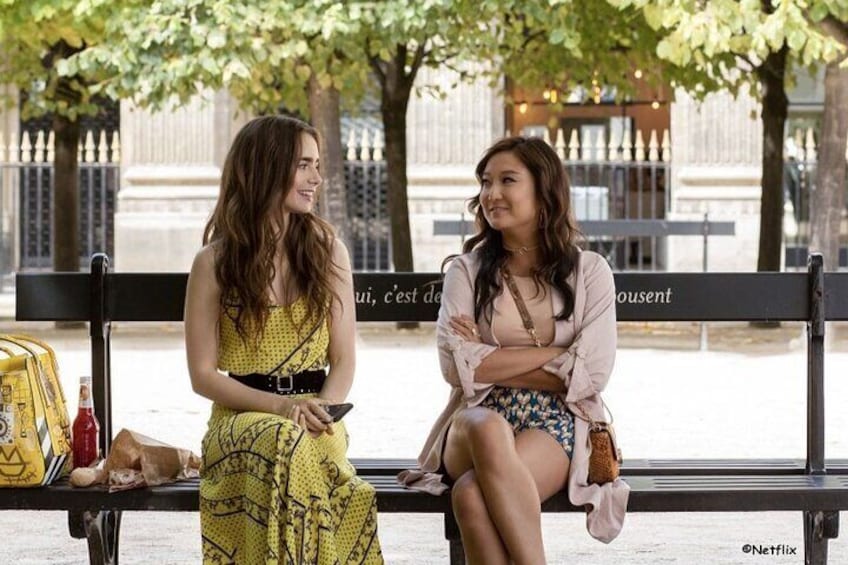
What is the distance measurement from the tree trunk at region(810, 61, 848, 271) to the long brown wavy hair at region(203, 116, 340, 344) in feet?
45.0

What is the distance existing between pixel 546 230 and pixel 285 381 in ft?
3.18

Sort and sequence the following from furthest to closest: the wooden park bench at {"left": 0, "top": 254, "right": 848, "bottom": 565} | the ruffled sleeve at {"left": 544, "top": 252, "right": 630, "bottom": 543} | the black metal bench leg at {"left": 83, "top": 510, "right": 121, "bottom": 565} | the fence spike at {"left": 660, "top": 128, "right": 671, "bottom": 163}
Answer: the fence spike at {"left": 660, "top": 128, "right": 671, "bottom": 163} < the wooden park bench at {"left": 0, "top": 254, "right": 848, "bottom": 565} < the black metal bench leg at {"left": 83, "top": 510, "right": 121, "bottom": 565} < the ruffled sleeve at {"left": 544, "top": 252, "right": 630, "bottom": 543}

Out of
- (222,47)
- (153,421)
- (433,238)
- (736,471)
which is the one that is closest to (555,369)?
(736,471)

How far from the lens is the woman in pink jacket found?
541 centimetres

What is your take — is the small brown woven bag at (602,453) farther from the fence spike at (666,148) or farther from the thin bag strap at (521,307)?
the fence spike at (666,148)

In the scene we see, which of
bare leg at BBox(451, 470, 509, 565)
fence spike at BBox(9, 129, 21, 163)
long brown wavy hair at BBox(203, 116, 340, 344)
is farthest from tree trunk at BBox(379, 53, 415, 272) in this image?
bare leg at BBox(451, 470, 509, 565)

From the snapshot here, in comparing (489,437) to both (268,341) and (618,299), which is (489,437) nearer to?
(268,341)

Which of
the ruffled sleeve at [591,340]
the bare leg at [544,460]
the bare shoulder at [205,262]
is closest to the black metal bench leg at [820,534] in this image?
the ruffled sleeve at [591,340]

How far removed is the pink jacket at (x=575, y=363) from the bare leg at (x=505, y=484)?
8.8 inches

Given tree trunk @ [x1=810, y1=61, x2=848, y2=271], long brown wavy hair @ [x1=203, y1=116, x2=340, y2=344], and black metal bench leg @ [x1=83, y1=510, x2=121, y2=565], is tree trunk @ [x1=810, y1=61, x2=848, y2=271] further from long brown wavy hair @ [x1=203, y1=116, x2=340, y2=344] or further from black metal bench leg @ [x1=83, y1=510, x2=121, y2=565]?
long brown wavy hair @ [x1=203, y1=116, x2=340, y2=344]

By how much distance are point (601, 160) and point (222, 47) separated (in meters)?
8.94

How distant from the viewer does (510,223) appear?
5.78m

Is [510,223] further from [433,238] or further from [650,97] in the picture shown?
[650,97]

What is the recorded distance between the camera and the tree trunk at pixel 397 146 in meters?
19.8
